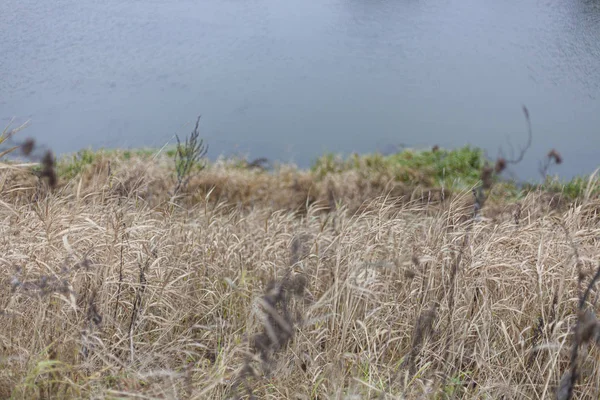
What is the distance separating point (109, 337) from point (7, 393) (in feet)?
1.38

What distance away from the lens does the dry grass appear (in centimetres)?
196

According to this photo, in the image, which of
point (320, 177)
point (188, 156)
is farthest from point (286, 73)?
point (188, 156)

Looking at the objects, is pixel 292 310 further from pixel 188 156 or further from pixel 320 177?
pixel 320 177

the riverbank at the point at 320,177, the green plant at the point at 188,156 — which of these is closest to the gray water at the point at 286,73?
the riverbank at the point at 320,177

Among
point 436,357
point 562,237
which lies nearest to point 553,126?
point 562,237

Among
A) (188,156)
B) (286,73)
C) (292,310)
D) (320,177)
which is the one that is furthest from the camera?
(286,73)

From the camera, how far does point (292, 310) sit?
2.37m

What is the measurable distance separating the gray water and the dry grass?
3.40m

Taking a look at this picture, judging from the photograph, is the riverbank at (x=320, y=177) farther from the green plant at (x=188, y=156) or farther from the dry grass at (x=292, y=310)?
the dry grass at (x=292, y=310)

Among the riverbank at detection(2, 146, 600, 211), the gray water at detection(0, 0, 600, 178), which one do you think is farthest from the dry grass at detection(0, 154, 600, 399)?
the gray water at detection(0, 0, 600, 178)

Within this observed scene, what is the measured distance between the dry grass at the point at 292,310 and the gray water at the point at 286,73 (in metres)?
3.40

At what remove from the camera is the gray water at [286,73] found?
6.47 metres

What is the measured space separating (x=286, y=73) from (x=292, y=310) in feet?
16.9

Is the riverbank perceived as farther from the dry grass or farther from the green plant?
the dry grass
